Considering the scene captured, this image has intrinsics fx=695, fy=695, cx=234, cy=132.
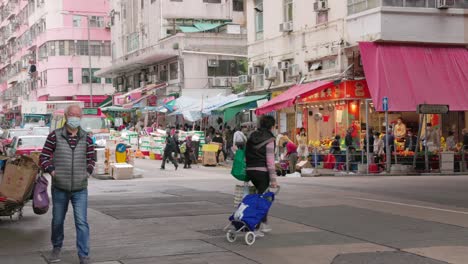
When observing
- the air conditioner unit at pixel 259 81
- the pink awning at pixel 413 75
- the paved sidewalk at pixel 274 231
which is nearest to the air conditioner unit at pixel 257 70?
the air conditioner unit at pixel 259 81

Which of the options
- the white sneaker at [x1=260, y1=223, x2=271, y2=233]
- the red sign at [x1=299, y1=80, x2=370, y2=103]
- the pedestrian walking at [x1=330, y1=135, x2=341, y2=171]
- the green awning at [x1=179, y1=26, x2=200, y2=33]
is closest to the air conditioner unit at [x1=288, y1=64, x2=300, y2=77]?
the red sign at [x1=299, y1=80, x2=370, y2=103]

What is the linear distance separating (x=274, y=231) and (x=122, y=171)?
47.2ft

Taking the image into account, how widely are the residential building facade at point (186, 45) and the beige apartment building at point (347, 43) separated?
509 inches

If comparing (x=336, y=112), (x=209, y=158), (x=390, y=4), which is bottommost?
(x=209, y=158)

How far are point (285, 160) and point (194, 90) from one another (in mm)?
20784

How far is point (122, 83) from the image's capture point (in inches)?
2451

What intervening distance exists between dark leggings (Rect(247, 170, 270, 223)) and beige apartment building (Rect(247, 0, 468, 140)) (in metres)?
15.9

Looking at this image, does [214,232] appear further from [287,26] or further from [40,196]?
[287,26]

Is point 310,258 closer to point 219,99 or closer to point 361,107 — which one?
point 361,107

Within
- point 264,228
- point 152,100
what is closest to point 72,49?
point 152,100

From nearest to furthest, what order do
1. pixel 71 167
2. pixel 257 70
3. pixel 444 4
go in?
pixel 71 167 → pixel 444 4 → pixel 257 70

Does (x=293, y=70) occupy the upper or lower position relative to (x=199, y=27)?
lower

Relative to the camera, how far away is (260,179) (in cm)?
1002

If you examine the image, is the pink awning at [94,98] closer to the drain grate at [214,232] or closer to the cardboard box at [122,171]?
the cardboard box at [122,171]
